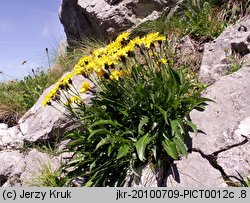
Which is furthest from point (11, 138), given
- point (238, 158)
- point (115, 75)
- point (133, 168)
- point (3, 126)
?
point (238, 158)

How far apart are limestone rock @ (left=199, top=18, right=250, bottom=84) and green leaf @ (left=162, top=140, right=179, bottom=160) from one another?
1.85 meters

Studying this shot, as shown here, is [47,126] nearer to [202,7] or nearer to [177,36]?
[177,36]

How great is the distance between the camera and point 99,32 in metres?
8.78

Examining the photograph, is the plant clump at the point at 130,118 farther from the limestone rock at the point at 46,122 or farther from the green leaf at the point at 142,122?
the limestone rock at the point at 46,122

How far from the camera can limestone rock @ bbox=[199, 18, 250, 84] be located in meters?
5.60

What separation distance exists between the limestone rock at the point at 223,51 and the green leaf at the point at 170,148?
1854mm

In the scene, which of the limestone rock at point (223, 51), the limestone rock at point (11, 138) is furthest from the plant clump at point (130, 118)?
the limestone rock at point (11, 138)

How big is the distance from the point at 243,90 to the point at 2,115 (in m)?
4.61

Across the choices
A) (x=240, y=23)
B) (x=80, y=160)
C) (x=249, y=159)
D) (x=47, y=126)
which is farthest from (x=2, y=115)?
(x=249, y=159)

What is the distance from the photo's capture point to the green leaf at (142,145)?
376cm

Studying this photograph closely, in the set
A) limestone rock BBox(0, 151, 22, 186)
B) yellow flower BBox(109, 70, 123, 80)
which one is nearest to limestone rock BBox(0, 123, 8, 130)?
limestone rock BBox(0, 151, 22, 186)

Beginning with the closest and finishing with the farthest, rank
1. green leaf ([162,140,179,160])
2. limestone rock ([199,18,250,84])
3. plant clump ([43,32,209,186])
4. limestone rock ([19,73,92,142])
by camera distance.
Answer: green leaf ([162,140,179,160]), plant clump ([43,32,209,186]), limestone rock ([199,18,250,84]), limestone rock ([19,73,92,142])

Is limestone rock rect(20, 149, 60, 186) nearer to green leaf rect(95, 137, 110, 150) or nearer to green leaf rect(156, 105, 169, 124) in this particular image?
green leaf rect(95, 137, 110, 150)

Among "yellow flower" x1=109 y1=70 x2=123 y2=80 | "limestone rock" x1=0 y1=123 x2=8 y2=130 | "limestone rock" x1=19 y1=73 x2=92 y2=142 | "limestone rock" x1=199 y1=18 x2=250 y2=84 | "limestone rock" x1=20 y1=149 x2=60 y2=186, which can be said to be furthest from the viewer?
"limestone rock" x1=0 y1=123 x2=8 y2=130
